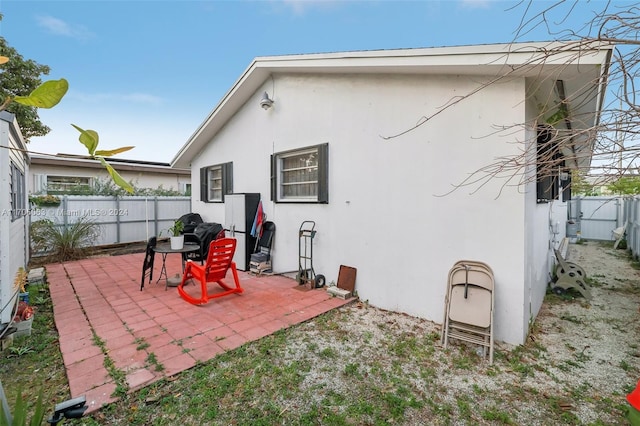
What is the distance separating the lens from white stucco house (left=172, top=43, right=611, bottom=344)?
3.19 m

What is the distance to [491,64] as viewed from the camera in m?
3.06

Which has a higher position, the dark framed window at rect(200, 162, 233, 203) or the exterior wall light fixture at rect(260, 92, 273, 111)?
the exterior wall light fixture at rect(260, 92, 273, 111)

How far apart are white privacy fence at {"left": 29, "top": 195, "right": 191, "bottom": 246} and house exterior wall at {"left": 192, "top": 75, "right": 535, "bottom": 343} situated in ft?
22.0

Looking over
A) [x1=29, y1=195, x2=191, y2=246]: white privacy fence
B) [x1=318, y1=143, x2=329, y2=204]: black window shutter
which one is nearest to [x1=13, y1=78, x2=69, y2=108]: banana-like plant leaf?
[x1=318, y1=143, x2=329, y2=204]: black window shutter

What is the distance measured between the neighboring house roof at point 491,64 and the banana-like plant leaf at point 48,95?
2.16m

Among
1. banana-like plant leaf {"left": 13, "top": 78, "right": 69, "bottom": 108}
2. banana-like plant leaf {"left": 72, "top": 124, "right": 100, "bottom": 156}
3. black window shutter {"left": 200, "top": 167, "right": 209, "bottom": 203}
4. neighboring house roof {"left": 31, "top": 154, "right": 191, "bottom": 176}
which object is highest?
neighboring house roof {"left": 31, "top": 154, "right": 191, "bottom": 176}

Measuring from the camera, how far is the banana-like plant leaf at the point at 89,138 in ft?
2.83

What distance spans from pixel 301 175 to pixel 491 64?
3638 mm

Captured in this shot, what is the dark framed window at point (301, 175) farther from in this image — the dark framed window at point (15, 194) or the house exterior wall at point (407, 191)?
the dark framed window at point (15, 194)

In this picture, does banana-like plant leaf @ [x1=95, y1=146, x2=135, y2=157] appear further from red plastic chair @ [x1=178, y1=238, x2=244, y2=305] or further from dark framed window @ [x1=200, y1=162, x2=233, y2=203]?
dark framed window @ [x1=200, y1=162, x2=233, y2=203]

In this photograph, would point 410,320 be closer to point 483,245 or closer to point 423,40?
point 483,245

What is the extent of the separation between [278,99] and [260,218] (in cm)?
254

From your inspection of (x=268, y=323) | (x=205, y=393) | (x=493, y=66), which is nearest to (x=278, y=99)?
(x=493, y=66)

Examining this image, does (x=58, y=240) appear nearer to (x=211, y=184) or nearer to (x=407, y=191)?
(x=211, y=184)
